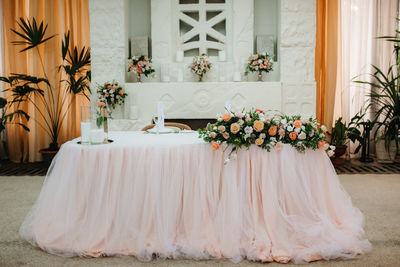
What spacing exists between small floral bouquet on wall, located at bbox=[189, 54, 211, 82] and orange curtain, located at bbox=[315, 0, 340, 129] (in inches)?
76.9

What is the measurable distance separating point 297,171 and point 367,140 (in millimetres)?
3965

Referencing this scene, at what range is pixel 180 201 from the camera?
7.51ft

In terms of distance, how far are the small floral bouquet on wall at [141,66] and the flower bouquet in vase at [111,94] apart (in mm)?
335

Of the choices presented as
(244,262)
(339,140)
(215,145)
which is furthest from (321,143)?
(339,140)

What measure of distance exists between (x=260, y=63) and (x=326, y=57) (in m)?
1.51

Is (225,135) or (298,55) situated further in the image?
(298,55)

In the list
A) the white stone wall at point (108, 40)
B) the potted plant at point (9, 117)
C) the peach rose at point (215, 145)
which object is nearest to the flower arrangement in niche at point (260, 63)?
the white stone wall at point (108, 40)

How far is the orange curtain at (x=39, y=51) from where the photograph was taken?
555 centimetres

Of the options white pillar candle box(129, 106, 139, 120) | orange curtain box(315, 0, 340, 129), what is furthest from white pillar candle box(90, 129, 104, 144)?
orange curtain box(315, 0, 340, 129)

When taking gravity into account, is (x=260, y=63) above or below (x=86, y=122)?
above

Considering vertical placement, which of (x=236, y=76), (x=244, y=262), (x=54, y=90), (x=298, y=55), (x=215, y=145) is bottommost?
(x=244, y=262)

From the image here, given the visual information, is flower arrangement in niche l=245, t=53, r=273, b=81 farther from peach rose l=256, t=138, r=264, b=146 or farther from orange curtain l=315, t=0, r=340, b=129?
peach rose l=256, t=138, r=264, b=146

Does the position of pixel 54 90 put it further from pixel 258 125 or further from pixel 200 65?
pixel 258 125

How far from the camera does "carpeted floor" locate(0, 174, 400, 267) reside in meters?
2.12
